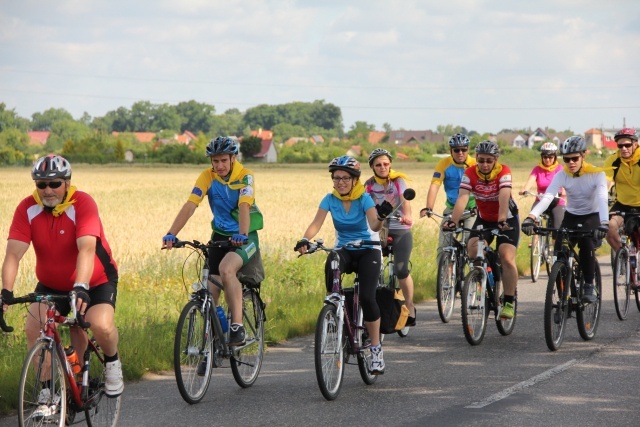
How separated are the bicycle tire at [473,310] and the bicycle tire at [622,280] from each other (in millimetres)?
2338

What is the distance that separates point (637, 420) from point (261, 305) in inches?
133

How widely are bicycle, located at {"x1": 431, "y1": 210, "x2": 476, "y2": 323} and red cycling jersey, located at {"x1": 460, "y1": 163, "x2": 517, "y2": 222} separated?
3.28 feet

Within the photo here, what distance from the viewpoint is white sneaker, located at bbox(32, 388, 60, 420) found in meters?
5.91

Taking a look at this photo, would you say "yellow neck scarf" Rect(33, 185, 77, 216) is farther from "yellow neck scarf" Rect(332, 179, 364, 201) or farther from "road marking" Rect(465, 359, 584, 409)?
"road marking" Rect(465, 359, 584, 409)

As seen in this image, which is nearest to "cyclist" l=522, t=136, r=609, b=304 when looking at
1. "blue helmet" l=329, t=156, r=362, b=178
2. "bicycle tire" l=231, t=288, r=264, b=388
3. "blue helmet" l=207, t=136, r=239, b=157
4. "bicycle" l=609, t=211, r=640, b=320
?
"bicycle" l=609, t=211, r=640, b=320

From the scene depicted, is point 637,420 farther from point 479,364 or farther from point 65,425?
point 65,425

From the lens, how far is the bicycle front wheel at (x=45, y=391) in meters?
5.92

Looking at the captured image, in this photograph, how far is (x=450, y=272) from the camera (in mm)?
12117

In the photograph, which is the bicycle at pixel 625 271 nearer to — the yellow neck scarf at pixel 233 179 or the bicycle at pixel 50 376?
the yellow neck scarf at pixel 233 179

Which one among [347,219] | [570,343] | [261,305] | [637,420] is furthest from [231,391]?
[570,343]

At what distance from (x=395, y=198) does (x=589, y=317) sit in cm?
246

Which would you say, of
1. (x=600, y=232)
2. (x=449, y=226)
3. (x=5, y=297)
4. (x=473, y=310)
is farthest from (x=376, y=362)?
(x=5, y=297)

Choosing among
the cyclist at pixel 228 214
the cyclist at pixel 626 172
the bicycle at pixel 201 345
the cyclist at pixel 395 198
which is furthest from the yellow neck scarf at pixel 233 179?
the cyclist at pixel 626 172

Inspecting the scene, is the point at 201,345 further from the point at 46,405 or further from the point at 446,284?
the point at 446,284
